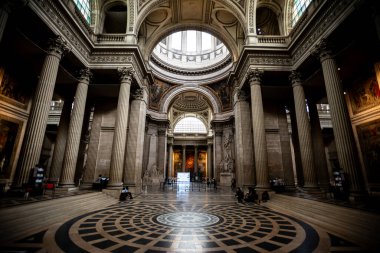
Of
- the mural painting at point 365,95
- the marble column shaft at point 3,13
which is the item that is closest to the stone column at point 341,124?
the mural painting at point 365,95

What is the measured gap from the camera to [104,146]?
43.9 feet

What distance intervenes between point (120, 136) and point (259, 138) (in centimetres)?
821

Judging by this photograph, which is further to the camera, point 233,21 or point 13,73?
point 233,21

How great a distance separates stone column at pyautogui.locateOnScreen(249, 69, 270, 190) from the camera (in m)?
10.1

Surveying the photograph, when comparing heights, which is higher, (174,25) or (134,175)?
(174,25)

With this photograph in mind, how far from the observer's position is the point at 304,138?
9867mm

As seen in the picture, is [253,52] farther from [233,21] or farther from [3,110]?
[3,110]

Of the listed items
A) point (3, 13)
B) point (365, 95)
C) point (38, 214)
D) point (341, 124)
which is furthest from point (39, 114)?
point (365, 95)

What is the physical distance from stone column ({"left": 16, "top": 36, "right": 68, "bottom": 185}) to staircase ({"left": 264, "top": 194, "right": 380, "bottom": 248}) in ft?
33.5

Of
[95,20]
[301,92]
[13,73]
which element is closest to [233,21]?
[301,92]

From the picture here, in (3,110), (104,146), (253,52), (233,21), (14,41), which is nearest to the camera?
(14,41)

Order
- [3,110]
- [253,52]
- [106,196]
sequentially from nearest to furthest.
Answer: [106,196], [3,110], [253,52]

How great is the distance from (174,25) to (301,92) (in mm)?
12056

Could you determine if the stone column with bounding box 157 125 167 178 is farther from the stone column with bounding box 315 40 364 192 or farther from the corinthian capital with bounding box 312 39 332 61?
the corinthian capital with bounding box 312 39 332 61
